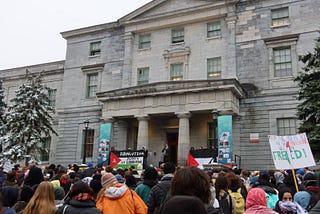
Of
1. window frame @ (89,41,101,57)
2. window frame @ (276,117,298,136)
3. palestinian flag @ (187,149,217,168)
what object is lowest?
palestinian flag @ (187,149,217,168)

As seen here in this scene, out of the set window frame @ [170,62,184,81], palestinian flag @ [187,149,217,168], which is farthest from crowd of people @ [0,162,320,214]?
window frame @ [170,62,184,81]

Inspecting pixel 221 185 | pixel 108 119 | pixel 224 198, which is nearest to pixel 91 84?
pixel 108 119

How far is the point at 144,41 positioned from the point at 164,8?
11.1 feet

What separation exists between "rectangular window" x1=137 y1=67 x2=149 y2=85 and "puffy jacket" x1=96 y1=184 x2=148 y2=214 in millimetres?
23016

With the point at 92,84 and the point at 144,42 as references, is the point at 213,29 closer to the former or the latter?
the point at 144,42

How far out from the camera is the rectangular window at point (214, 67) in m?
25.5

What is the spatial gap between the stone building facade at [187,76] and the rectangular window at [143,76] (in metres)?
0.09

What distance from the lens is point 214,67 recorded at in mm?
25703

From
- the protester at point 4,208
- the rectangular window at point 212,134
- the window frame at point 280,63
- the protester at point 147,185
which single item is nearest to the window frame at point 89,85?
the rectangular window at point 212,134

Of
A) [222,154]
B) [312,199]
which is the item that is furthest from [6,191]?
[222,154]

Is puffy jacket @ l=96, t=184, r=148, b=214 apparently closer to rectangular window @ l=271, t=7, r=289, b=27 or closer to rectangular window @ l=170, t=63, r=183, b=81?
rectangular window @ l=170, t=63, r=183, b=81

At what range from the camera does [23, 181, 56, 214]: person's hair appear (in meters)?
4.77

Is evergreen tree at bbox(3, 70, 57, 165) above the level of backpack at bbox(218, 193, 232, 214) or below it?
above

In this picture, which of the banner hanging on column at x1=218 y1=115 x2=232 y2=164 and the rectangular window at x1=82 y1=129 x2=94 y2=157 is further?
the rectangular window at x1=82 y1=129 x2=94 y2=157
